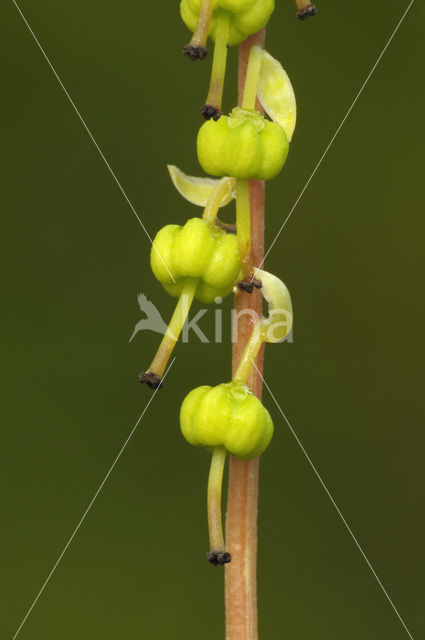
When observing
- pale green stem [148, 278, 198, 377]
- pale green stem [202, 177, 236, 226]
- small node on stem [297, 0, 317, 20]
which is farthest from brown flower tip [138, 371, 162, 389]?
small node on stem [297, 0, 317, 20]

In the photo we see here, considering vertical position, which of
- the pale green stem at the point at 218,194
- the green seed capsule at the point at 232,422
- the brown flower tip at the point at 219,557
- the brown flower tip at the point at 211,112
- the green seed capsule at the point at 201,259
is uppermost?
the pale green stem at the point at 218,194

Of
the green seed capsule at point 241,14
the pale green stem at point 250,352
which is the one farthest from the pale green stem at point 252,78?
the pale green stem at point 250,352

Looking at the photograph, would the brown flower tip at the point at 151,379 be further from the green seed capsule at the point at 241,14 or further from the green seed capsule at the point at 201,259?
the green seed capsule at the point at 241,14

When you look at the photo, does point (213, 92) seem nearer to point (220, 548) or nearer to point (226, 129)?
point (226, 129)

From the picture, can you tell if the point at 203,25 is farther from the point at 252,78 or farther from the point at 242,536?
the point at 242,536

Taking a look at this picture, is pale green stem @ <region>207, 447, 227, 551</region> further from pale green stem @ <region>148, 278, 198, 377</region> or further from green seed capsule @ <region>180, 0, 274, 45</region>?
green seed capsule @ <region>180, 0, 274, 45</region>

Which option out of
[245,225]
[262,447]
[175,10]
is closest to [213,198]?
[245,225]
